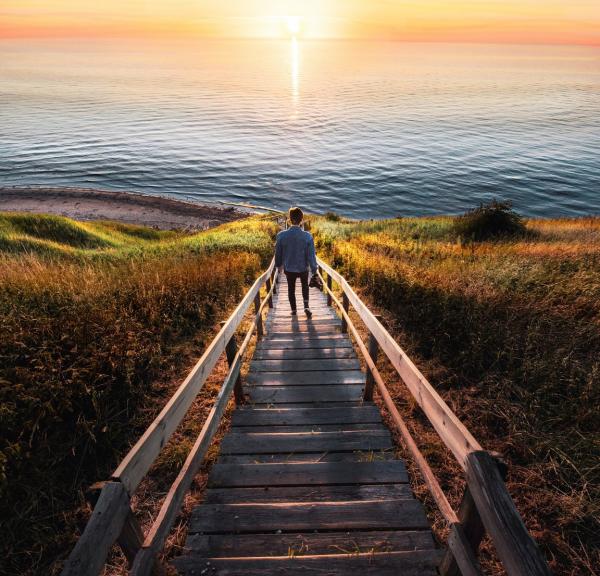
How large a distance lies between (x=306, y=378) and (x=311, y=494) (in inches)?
85.8

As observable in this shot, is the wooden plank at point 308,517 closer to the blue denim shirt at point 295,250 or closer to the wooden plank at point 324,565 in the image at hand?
the wooden plank at point 324,565

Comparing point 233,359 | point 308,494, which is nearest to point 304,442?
point 308,494

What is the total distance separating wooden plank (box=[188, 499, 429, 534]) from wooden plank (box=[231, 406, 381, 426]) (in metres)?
1.37

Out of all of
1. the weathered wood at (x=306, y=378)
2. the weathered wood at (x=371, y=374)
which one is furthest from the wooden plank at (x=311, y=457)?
the weathered wood at (x=306, y=378)

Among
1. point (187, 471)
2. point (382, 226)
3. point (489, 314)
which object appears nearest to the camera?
point (187, 471)

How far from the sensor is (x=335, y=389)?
5.17 m

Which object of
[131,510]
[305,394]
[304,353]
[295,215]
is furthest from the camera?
[295,215]

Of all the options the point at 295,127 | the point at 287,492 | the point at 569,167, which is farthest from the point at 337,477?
the point at 295,127

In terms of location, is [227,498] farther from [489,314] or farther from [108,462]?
[489,314]

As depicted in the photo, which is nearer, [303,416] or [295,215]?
[303,416]

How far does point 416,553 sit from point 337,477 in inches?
37.8

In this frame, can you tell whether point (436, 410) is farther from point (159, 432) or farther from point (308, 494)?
point (159, 432)

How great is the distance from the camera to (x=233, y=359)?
470 centimetres

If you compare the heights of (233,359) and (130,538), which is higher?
(130,538)
